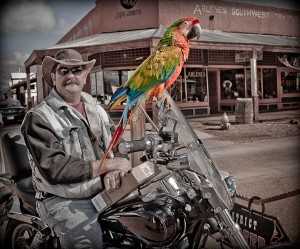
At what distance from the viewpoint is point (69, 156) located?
162 cm

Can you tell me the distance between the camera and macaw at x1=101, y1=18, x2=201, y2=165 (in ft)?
5.46

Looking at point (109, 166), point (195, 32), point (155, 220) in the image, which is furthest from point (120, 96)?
point (155, 220)

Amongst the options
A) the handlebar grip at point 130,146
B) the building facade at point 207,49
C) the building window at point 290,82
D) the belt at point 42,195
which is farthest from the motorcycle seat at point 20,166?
the building window at point 290,82

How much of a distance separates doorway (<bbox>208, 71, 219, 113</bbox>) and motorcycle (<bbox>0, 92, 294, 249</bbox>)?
1.54 meters

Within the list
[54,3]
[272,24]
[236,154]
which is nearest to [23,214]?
[54,3]

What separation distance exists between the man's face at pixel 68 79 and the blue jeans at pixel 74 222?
68cm

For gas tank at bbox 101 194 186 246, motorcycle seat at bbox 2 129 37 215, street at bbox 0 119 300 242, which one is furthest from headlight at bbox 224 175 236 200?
motorcycle seat at bbox 2 129 37 215

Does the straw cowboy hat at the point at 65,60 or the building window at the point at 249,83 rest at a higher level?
the straw cowboy hat at the point at 65,60

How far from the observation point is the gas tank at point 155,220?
1.40 m

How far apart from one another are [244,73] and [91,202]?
217 centimetres

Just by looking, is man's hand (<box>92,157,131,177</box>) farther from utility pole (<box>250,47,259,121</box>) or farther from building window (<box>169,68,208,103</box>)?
utility pole (<box>250,47,259,121</box>)

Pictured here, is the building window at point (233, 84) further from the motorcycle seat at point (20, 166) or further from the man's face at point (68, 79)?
the motorcycle seat at point (20, 166)

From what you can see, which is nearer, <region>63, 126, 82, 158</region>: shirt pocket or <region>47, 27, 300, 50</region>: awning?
<region>63, 126, 82, 158</region>: shirt pocket

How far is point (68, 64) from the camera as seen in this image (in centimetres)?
179
